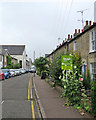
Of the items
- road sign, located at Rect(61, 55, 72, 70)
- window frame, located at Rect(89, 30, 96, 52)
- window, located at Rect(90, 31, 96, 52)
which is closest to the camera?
road sign, located at Rect(61, 55, 72, 70)

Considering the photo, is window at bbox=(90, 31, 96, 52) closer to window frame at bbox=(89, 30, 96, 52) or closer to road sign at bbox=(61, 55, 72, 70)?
window frame at bbox=(89, 30, 96, 52)

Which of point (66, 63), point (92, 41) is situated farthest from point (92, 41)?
point (66, 63)

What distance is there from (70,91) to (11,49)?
78.7 meters

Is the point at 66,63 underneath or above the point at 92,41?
underneath

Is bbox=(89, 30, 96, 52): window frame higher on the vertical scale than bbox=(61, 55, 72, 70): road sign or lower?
higher

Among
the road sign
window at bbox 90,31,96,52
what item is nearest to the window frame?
window at bbox 90,31,96,52

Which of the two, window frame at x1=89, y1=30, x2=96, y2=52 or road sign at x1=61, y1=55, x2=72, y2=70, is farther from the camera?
window frame at x1=89, y1=30, x2=96, y2=52

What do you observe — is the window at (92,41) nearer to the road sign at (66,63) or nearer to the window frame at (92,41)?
the window frame at (92,41)

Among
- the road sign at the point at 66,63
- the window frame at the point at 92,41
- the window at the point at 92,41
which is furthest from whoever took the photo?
the window at the point at 92,41

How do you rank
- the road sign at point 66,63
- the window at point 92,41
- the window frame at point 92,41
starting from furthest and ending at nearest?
the window at point 92,41
the window frame at point 92,41
the road sign at point 66,63

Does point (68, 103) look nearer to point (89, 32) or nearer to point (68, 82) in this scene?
point (68, 82)

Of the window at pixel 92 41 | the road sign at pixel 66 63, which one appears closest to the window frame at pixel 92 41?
the window at pixel 92 41

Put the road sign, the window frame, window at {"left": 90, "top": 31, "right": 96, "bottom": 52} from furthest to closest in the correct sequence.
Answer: window at {"left": 90, "top": 31, "right": 96, "bottom": 52}, the window frame, the road sign

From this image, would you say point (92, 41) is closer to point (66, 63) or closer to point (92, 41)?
point (92, 41)
